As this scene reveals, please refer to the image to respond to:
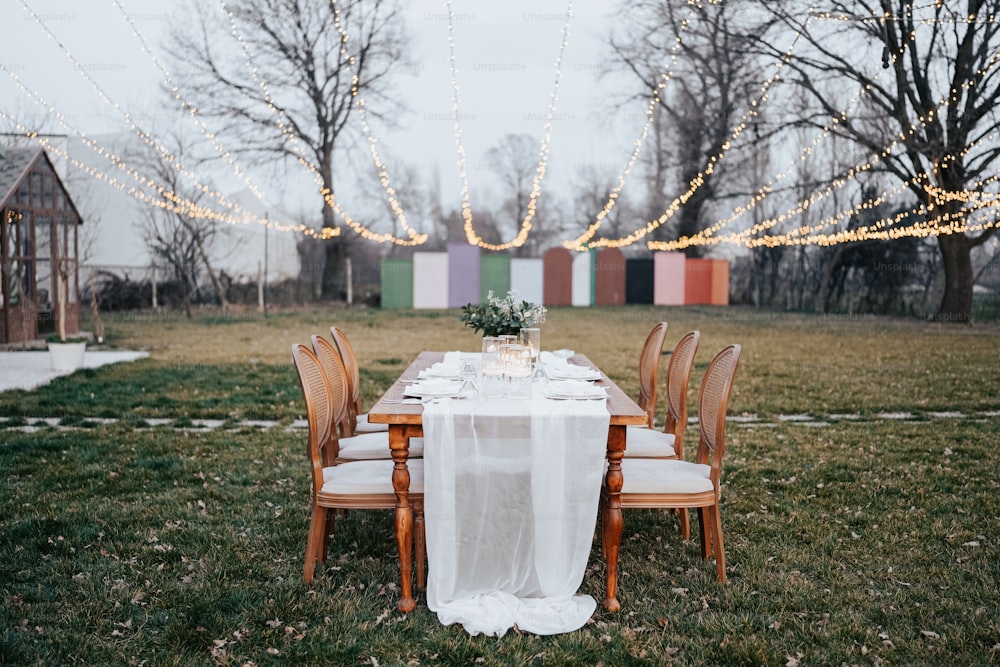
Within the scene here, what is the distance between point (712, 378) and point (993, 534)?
1.58m

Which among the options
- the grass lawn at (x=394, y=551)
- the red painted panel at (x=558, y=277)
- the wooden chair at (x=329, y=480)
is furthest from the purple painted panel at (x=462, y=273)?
the wooden chair at (x=329, y=480)

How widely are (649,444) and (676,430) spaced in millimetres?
146

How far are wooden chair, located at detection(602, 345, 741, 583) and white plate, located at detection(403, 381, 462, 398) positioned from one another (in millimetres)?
685

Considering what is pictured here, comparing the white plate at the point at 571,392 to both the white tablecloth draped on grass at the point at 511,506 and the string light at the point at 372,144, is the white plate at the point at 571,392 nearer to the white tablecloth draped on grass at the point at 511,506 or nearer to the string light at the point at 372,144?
the white tablecloth draped on grass at the point at 511,506

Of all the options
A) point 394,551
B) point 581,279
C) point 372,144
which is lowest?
point 394,551

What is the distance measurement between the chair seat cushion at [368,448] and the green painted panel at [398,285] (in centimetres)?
1862

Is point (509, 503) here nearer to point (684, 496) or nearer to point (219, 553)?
point (684, 496)

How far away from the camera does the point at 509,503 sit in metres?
2.79

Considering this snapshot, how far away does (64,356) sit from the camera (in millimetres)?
8094

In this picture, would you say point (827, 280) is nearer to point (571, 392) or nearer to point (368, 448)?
point (368, 448)

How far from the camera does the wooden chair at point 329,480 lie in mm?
2861

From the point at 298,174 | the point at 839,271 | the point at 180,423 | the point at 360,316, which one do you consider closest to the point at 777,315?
the point at 839,271

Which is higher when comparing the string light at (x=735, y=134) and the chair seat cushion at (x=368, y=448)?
the string light at (x=735, y=134)

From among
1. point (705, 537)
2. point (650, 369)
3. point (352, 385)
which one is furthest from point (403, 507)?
point (650, 369)
